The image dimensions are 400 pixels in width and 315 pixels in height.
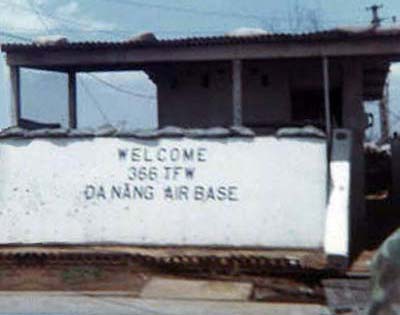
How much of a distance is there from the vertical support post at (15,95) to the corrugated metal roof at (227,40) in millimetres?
481

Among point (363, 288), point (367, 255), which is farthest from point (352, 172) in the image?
point (363, 288)

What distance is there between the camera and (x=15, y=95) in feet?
60.1

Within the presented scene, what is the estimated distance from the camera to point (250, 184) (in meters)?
14.3

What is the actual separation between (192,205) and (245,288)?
6.78ft

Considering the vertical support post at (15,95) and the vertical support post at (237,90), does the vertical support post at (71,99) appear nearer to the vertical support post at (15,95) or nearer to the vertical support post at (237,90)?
the vertical support post at (15,95)

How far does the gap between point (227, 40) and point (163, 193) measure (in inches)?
143

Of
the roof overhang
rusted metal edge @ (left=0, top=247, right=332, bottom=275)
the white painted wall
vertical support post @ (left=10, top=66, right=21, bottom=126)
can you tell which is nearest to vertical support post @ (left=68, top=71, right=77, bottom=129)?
the roof overhang

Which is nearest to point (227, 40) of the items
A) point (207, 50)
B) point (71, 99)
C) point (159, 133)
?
point (207, 50)

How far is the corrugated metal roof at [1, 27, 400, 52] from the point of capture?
1644cm

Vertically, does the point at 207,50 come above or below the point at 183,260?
above

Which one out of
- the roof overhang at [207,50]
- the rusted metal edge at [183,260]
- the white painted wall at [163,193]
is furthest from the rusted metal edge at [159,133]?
the roof overhang at [207,50]

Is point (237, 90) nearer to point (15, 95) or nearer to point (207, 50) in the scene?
point (207, 50)

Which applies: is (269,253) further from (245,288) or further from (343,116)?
(343,116)

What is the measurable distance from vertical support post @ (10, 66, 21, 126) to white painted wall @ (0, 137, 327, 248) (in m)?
3.22
